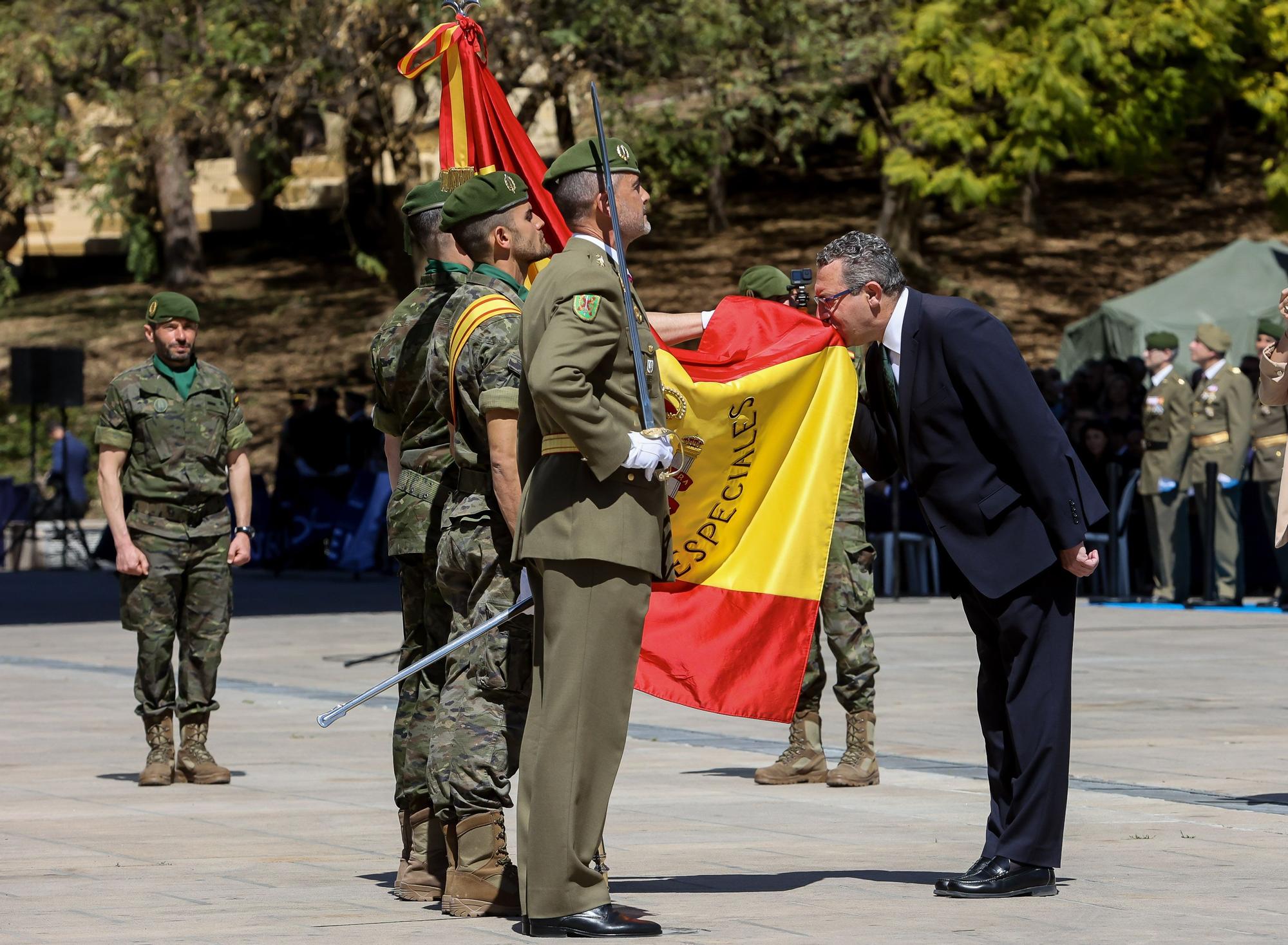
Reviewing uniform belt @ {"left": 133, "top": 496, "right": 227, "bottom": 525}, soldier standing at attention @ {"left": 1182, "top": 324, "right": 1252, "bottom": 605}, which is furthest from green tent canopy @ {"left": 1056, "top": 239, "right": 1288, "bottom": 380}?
uniform belt @ {"left": 133, "top": 496, "right": 227, "bottom": 525}

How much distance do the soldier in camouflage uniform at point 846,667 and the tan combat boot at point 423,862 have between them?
2.86 m

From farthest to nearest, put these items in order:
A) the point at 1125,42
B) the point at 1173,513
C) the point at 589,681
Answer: the point at 1125,42, the point at 1173,513, the point at 589,681

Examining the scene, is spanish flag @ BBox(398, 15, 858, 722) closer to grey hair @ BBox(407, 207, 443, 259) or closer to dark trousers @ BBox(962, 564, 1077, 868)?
grey hair @ BBox(407, 207, 443, 259)

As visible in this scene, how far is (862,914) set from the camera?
6.25 metres

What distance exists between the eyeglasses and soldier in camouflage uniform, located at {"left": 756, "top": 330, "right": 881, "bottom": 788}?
255 centimetres

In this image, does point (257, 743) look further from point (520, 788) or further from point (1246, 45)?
point (1246, 45)

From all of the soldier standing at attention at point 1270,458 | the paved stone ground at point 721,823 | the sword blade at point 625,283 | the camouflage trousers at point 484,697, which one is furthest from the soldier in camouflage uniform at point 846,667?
the soldier standing at attention at point 1270,458

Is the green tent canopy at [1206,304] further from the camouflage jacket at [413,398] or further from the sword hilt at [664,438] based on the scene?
the sword hilt at [664,438]

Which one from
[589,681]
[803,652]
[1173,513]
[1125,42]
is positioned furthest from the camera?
[1125,42]

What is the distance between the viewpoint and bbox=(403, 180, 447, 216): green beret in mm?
7363

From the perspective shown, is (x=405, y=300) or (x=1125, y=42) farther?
(x=1125, y=42)

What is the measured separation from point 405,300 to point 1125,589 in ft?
43.6

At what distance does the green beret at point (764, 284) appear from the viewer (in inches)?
366

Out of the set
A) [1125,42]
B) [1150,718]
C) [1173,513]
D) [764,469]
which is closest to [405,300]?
[764,469]
